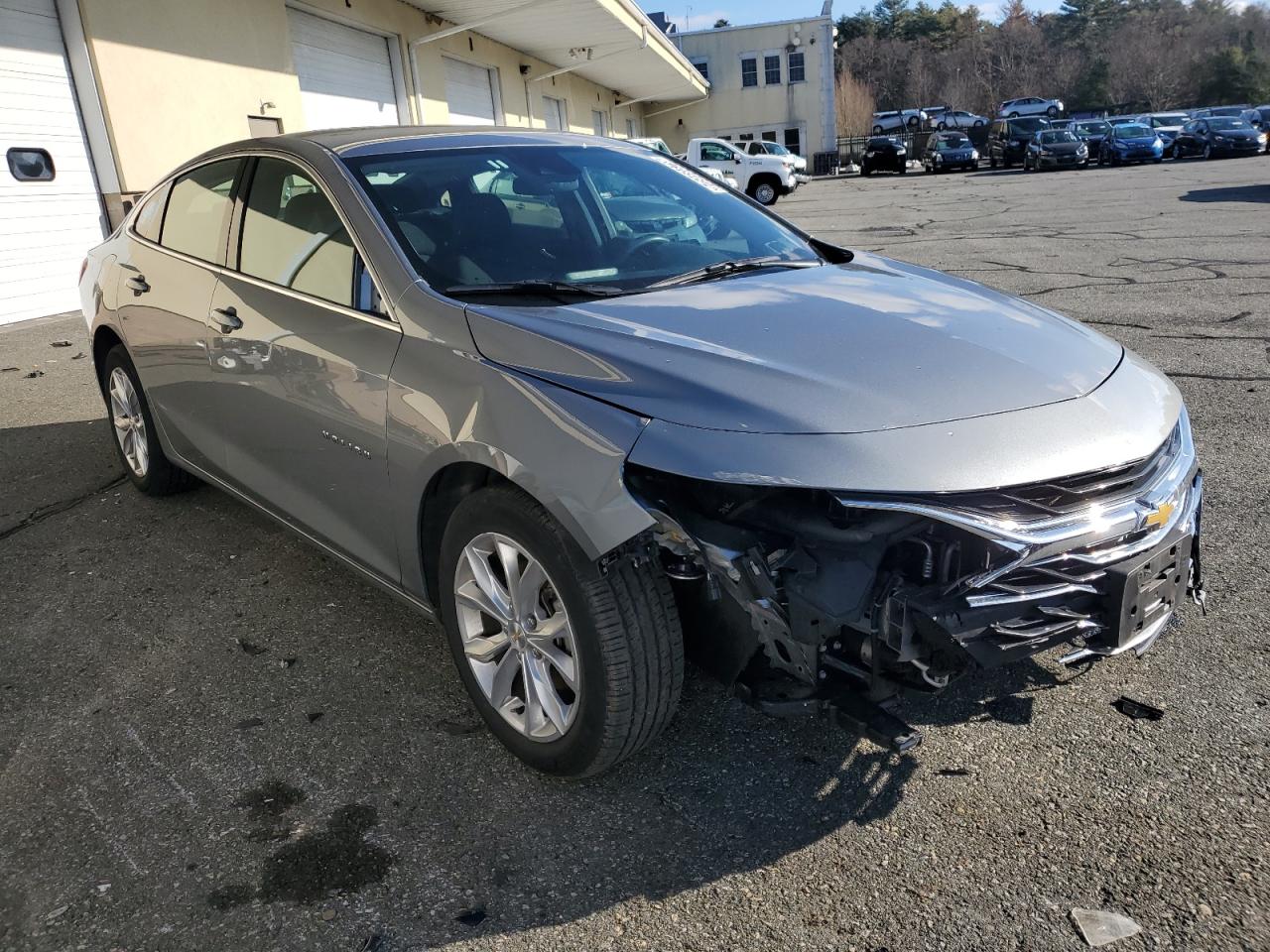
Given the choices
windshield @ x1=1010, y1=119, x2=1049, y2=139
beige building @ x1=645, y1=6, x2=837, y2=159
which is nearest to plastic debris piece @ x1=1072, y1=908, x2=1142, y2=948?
windshield @ x1=1010, y1=119, x2=1049, y2=139

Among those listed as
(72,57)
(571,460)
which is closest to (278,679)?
(571,460)

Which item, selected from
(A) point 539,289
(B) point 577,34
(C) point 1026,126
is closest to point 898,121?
(C) point 1026,126

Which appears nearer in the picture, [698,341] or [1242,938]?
[1242,938]

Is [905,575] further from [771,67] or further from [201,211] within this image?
[771,67]

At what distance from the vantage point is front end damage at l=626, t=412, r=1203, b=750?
6.75ft

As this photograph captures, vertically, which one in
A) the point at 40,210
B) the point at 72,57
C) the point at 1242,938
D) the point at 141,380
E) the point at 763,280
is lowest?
the point at 1242,938

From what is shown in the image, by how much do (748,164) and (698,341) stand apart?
27.4m

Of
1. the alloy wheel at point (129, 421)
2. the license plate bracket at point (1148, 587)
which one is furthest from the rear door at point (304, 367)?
the license plate bracket at point (1148, 587)

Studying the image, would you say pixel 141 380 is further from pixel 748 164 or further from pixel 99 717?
pixel 748 164

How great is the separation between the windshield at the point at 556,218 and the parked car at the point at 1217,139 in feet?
119

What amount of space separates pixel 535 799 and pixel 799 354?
1327mm

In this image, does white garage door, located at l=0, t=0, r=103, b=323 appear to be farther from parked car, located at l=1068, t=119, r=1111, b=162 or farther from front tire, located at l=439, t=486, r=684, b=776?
parked car, located at l=1068, t=119, r=1111, b=162

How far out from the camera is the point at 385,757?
2.69 metres

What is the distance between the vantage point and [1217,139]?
3275cm
